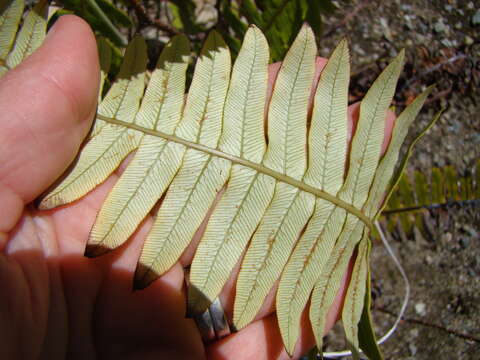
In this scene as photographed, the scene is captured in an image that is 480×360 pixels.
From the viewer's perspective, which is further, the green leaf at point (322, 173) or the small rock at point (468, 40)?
the small rock at point (468, 40)

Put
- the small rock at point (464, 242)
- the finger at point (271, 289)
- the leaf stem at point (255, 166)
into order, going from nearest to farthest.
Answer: the leaf stem at point (255, 166)
the finger at point (271, 289)
the small rock at point (464, 242)

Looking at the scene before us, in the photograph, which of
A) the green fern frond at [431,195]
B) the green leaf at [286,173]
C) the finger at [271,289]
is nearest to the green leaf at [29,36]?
the green leaf at [286,173]

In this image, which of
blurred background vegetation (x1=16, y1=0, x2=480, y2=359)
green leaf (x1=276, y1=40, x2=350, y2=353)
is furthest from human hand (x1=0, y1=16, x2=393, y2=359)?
blurred background vegetation (x1=16, y1=0, x2=480, y2=359)

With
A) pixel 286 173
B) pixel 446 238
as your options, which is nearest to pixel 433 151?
pixel 446 238

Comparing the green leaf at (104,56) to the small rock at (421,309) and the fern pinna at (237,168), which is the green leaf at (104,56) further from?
the small rock at (421,309)

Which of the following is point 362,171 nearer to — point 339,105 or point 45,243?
point 339,105

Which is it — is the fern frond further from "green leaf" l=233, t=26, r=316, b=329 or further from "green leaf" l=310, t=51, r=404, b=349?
"green leaf" l=310, t=51, r=404, b=349

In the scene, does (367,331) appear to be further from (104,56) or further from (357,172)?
(104,56)
